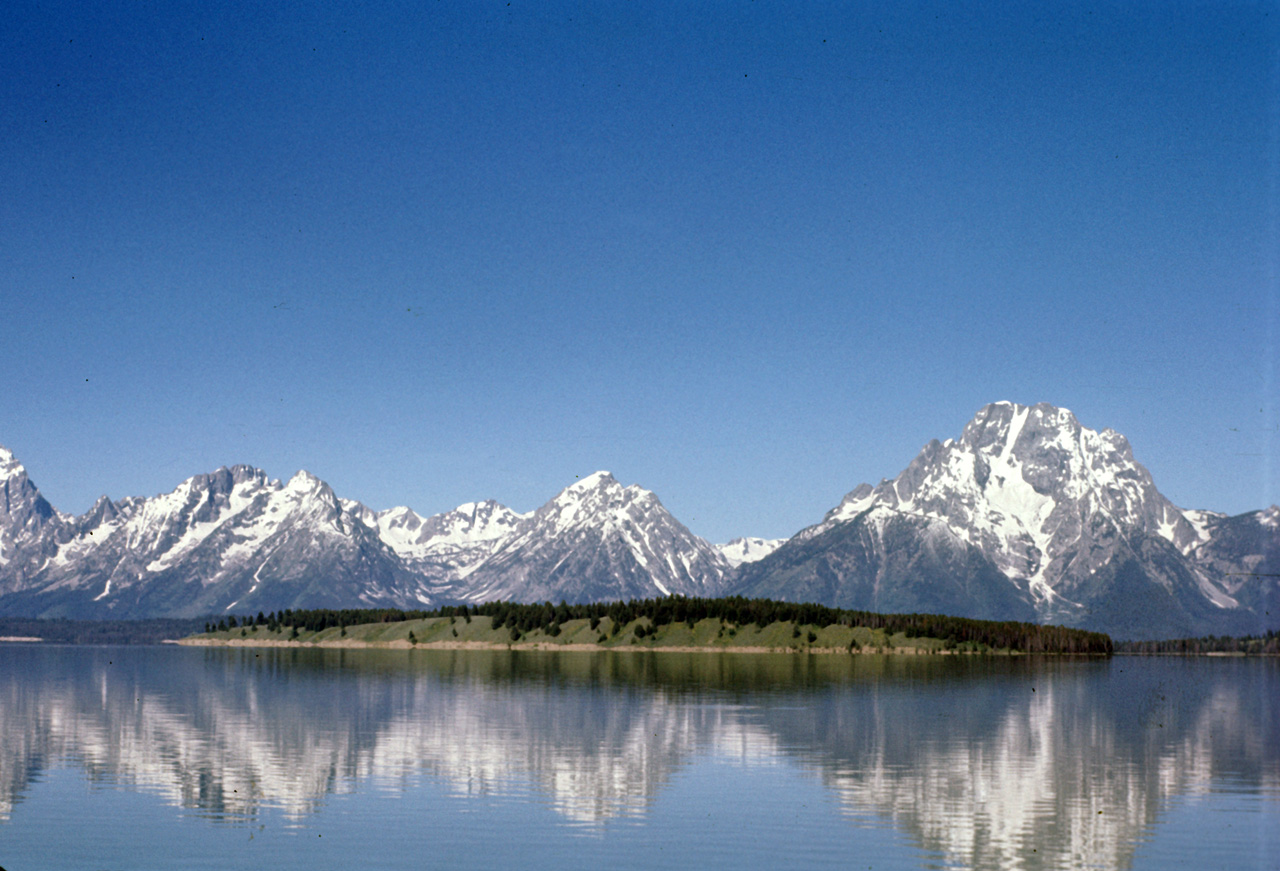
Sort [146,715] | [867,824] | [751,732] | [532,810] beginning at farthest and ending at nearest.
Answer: [146,715], [751,732], [532,810], [867,824]

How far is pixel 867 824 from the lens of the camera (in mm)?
60750

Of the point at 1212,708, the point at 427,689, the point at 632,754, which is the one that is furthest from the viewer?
the point at 427,689

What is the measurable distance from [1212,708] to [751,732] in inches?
2929

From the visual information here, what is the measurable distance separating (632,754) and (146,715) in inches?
2531

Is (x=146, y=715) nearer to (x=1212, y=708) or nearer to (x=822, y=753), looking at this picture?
(x=822, y=753)

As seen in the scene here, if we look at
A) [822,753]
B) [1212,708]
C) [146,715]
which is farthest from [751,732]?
[1212,708]

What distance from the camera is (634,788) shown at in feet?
240

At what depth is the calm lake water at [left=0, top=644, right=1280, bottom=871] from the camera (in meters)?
54.5

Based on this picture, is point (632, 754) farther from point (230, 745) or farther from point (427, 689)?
point (427, 689)

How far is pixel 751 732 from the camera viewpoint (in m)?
107

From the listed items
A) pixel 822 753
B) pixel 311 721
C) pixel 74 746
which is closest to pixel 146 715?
pixel 311 721

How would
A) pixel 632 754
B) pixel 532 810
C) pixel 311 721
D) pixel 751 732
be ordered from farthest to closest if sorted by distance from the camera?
pixel 311 721
pixel 751 732
pixel 632 754
pixel 532 810

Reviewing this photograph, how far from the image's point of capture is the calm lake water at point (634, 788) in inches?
2147

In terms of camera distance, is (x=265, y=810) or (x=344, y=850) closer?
(x=344, y=850)
